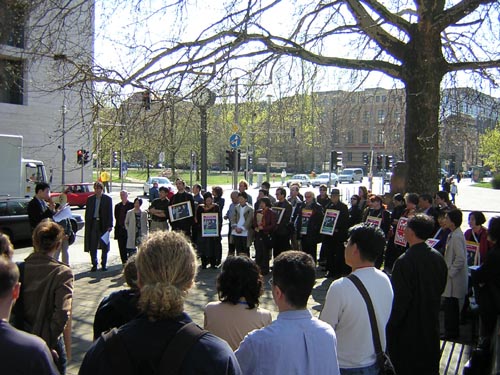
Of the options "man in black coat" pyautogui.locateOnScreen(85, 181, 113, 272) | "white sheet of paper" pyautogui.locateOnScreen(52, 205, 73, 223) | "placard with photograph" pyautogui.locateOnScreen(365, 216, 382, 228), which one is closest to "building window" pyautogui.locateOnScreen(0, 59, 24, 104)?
"white sheet of paper" pyautogui.locateOnScreen(52, 205, 73, 223)

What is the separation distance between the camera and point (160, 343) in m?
1.94

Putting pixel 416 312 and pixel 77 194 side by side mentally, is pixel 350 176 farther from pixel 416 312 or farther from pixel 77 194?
pixel 416 312

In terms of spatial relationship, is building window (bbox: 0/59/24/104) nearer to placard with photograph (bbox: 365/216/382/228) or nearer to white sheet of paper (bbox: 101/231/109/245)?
white sheet of paper (bbox: 101/231/109/245)

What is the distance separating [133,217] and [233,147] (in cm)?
849

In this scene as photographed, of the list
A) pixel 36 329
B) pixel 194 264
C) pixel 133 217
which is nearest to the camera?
pixel 194 264

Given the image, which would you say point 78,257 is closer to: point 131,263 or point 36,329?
point 36,329

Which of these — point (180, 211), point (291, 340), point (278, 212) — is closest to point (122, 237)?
point (180, 211)

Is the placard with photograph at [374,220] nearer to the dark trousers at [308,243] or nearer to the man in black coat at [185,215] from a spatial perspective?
the dark trousers at [308,243]

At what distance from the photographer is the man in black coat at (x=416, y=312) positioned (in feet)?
13.7

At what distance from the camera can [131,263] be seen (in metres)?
3.08

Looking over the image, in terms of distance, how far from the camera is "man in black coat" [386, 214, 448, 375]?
13.7 ft

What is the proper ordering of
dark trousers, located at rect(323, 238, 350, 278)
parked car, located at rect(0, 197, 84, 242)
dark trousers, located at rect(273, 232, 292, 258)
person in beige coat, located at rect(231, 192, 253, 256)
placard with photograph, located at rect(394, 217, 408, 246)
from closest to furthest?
1. placard with photograph, located at rect(394, 217, 408, 246)
2. dark trousers, located at rect(323, 238, 350, 278)
3. dark trousers, located at rect(273, 232, 292, 258)
4. person in beige coat, located at rect(231, 192, 253, 256)
5. parked car, located at rect(0, 197, 84, 242)

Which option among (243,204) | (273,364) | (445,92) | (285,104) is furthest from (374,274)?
(445,92)

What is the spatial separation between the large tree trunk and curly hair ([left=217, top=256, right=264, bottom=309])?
7.88m
